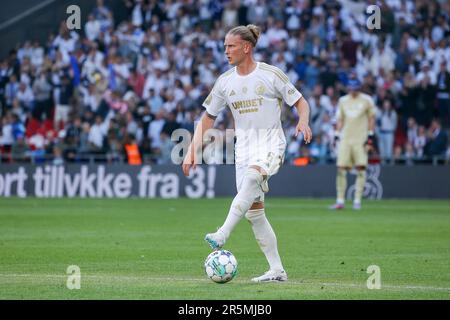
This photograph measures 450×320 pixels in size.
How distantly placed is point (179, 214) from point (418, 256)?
30.2 feet

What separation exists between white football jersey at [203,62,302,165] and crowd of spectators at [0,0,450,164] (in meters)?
18.1

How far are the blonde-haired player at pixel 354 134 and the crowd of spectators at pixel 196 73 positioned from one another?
435 centimetres

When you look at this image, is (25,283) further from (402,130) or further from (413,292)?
(402,130)

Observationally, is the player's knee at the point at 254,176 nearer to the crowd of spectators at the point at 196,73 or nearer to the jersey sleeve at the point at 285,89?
the jersey sleeve at the point at 285,89

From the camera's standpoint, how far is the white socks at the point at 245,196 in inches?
423

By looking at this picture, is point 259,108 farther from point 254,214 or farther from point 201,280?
point 201,280

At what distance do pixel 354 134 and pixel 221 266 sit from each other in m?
14.8

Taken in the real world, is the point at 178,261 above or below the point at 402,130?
below

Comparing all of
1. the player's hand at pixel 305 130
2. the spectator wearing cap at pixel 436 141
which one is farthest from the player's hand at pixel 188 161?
the spectator wearing cap at pixel 436 141

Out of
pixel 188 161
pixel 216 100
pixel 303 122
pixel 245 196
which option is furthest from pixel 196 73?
pixel 245 196

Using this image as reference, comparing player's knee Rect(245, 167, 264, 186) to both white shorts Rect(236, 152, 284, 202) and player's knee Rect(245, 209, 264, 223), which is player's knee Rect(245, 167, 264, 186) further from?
player's knee Rect(245, 209, 264, 223)
